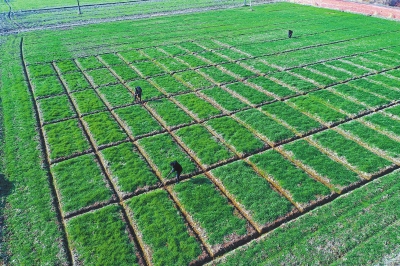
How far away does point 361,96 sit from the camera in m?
25.8

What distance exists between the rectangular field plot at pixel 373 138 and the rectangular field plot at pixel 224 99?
7.50 meters

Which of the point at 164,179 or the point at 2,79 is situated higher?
the point at 2,79

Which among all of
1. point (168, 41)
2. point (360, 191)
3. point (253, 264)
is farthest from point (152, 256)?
point (168, 41)

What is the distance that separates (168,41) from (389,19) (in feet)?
113

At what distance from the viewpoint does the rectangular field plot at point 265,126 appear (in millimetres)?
20828

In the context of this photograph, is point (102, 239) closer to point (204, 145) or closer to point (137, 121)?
point (204, 145)

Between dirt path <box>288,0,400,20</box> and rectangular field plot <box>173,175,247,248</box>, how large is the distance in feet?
162

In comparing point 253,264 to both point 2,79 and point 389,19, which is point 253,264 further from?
point 389,19

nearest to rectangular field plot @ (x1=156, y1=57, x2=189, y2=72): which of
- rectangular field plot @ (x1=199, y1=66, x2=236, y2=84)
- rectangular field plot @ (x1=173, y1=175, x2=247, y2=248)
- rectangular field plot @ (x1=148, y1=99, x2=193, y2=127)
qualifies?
rectangular field plot @ (x1=199, y1=66, x2=236, y2=84)

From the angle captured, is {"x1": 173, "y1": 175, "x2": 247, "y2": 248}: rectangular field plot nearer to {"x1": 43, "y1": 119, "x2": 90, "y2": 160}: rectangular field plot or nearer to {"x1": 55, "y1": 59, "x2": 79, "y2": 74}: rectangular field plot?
{"x1": 43, "y1": 119, "x2": 90, "y2": 160}: rectangular field plot

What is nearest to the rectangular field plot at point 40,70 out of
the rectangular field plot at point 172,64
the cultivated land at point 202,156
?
the cultivated land at point 202,156

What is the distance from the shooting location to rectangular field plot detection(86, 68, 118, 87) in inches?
1149

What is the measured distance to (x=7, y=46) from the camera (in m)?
39.7

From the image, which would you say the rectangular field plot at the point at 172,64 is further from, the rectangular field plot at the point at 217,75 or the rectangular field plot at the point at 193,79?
the rectangular field plot at the point at 217,75
